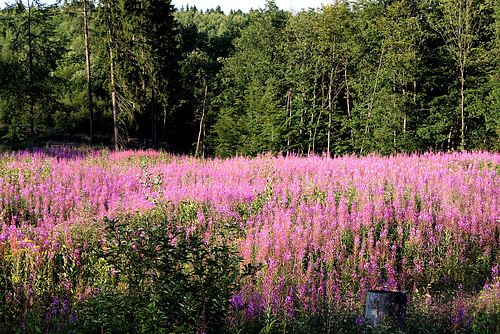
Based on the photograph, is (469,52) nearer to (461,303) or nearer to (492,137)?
(492,137)

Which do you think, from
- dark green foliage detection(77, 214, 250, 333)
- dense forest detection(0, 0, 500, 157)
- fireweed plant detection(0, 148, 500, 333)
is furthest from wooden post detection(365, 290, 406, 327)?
dense forest detection(0, 0, 500, 157)

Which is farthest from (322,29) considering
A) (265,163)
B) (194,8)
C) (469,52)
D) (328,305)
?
(194,8)

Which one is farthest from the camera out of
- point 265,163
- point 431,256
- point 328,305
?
point 265,163

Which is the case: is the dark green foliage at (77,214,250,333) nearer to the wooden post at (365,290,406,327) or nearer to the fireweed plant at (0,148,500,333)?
the fireweed plant at (0,148,500,333)

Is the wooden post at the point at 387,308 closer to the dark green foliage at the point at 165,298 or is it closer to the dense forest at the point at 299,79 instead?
the dark green foliage at the point at 165,298

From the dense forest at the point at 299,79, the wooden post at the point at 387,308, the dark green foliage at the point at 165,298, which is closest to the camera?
the dark green foliage at the point at 165,298

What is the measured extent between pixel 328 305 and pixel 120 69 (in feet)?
81.3

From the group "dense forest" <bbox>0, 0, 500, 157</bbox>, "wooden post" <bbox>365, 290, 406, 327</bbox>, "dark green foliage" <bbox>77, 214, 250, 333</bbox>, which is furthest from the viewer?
"dense forest" <bbox>0, 0, 500, 157</bbox>

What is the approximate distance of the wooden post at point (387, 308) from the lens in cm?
320

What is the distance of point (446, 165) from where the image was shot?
34.9ft

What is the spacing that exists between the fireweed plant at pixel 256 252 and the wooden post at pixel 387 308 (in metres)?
0.12

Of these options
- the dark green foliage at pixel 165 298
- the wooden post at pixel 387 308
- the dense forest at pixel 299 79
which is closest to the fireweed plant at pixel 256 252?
the dark green foliage at pixel 165 298

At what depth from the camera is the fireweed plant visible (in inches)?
130

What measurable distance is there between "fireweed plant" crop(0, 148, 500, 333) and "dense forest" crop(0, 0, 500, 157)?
16.1 m
